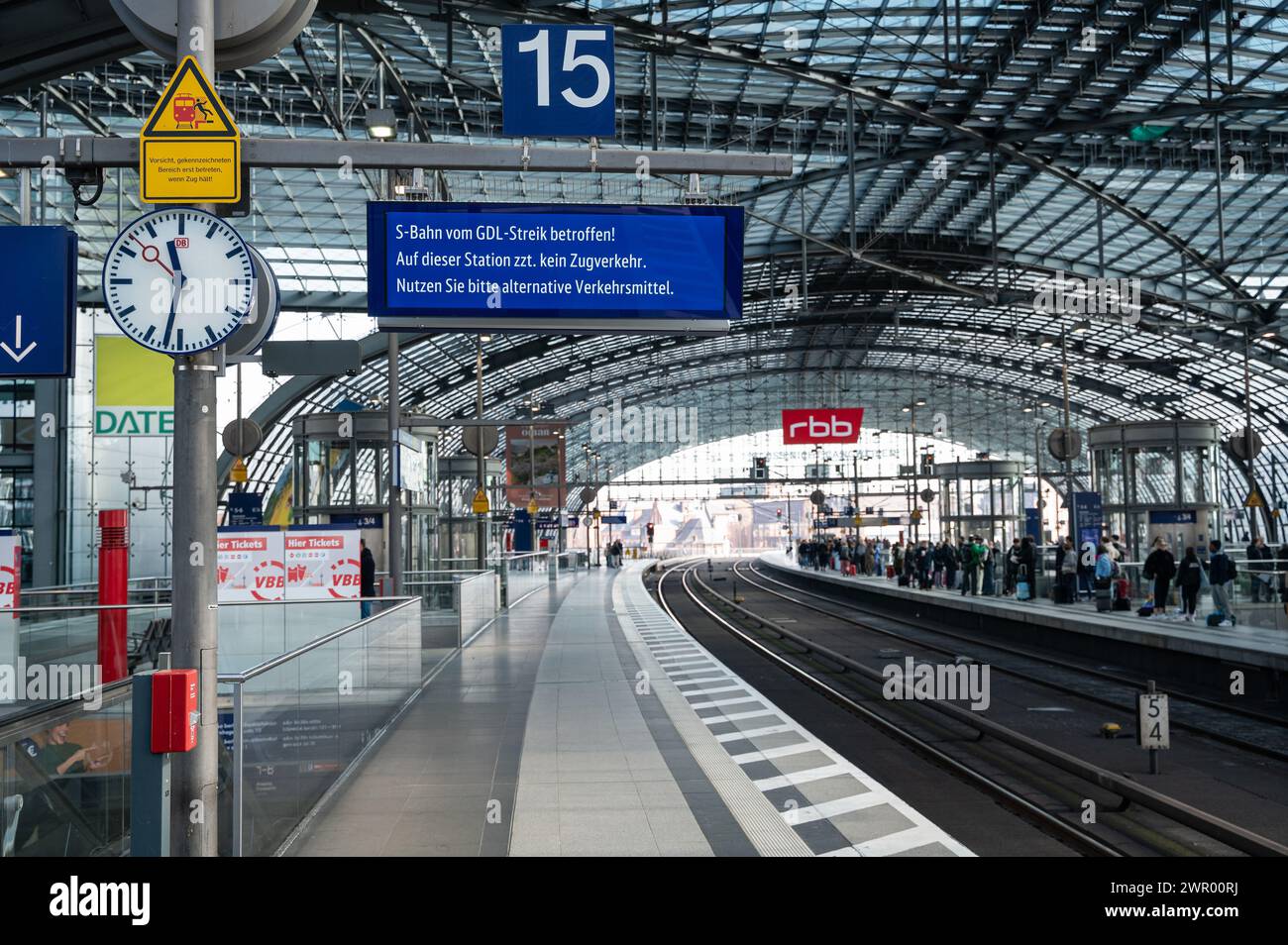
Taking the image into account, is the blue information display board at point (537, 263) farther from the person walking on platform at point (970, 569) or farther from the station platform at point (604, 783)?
the person walking on platform at point (970, 569)

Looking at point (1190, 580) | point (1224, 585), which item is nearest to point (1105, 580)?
point (1190, 580)

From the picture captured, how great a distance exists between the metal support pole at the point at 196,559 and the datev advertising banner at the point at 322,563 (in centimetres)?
1139

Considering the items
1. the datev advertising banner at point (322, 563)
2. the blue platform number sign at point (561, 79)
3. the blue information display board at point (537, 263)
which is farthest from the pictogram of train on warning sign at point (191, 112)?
the datev advertising banner at point (322, 563)

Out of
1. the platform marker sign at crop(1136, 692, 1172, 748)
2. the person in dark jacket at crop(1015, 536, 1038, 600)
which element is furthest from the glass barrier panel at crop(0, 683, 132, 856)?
the person in dark jacket at crop(1015, 536, 1038, 600)

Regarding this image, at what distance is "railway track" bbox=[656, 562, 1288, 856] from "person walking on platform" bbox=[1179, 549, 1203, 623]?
22.4 ft

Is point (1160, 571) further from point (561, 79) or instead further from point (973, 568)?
point (561, 79)

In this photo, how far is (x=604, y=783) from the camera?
10.5 m

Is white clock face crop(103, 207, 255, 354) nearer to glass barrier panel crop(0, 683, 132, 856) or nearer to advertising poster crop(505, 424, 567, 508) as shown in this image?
glass barrier panel crop(0, 683, 132, 856)

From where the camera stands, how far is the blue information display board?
32.8ft

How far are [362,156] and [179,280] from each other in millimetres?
1482

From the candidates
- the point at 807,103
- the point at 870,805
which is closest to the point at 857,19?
the point at 807,103

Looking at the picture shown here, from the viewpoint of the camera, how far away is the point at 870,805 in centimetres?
974

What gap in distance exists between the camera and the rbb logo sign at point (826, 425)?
1646 inches
